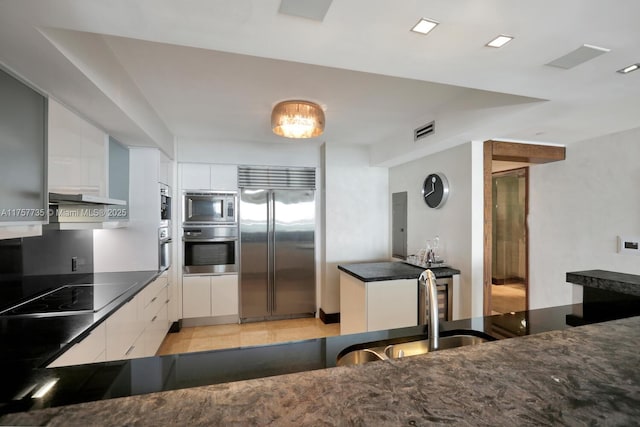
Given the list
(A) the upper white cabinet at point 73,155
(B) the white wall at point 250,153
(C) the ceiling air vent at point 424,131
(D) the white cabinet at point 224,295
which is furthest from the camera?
(D) the white cabinet at point 224,295

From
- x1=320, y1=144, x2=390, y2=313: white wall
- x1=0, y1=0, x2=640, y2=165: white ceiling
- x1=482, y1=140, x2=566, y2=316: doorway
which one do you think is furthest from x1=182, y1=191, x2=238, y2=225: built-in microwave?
x1=482, y1=140, x2=566, y2=316: doorway

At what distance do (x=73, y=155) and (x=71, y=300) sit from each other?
99 cm

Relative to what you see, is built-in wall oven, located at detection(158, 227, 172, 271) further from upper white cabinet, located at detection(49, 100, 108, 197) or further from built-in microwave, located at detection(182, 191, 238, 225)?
upper white cabinet, located at detection(49, 100, 108, 197)

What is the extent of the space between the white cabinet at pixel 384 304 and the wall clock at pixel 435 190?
92cm

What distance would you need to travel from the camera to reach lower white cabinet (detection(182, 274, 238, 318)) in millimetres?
3949

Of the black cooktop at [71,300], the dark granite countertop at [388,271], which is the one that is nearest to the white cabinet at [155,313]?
the black cooktop at [71,300]

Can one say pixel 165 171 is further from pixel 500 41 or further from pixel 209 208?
pixel 500 41

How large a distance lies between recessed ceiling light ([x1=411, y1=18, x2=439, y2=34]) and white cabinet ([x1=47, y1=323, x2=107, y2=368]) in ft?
6.70

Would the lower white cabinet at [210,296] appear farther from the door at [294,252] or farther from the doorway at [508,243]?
the doorway at [508,243]

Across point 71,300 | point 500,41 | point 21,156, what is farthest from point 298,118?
point 71,300

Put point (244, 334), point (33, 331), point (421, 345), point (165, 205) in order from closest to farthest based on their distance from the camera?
point (421, 345) → point (33, 331) → point (165, 205) → point (244, 334)

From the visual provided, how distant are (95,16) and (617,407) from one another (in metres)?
1.88

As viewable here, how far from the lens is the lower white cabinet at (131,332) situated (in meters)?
1.61

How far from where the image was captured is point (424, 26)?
1182 mm
